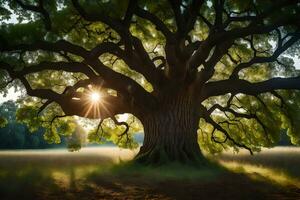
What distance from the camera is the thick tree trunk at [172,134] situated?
54.9 ft

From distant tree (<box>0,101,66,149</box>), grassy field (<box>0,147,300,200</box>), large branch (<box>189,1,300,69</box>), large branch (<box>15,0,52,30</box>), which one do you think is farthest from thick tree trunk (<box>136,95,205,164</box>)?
distant tree (<box>0,101,66,149</box>)

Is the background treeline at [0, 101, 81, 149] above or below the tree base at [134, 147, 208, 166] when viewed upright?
above

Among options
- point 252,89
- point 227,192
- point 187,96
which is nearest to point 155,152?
point 187,96

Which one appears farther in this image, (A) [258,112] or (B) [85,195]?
(A) [258,112]

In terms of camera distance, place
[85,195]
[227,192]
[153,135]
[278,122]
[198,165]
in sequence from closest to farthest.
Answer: [85,195], [227,192], [198,165], [153,135], [278,122]

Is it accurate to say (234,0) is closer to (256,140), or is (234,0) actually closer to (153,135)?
(153,135)

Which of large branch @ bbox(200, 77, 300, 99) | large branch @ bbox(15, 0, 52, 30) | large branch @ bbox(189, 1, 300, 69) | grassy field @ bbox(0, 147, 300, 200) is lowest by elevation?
grassy field @ bbox(0, 147, 300, 200)

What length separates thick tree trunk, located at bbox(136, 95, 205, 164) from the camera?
54.9ft

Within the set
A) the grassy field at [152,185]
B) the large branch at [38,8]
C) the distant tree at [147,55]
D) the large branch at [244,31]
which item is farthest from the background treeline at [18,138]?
the grassy field at [152,185]

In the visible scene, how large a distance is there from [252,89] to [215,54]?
8.23ft

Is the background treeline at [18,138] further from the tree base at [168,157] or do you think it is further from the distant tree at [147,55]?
the tree base at [168,157]

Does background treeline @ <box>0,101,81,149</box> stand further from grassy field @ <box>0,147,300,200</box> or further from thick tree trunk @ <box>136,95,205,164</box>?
grassy field @ <box>0,147,300,200</box>

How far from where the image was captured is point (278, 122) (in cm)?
2373

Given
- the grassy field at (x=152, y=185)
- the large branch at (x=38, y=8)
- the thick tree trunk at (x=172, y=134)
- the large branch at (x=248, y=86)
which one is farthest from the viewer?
the large branch at (x=248, y=86)
